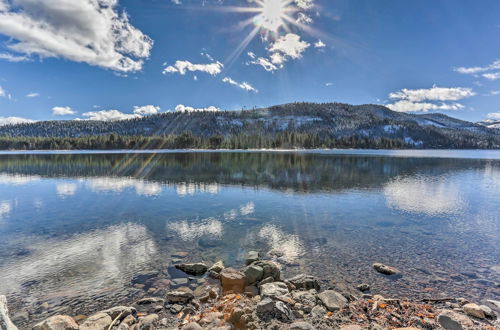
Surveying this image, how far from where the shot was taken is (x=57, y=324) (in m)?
8.69

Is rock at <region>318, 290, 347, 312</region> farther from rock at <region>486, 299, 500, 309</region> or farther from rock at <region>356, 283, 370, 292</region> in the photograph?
rock at <region>486, 299, 500, 309</region>

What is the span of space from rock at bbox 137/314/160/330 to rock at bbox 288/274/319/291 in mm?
5880

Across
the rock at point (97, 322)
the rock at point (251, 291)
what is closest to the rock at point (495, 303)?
the rock at point (251, 291)

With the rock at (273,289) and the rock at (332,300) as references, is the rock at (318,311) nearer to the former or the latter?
the rock at (332,300)

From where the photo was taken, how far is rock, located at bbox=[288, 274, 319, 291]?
11.7 meters

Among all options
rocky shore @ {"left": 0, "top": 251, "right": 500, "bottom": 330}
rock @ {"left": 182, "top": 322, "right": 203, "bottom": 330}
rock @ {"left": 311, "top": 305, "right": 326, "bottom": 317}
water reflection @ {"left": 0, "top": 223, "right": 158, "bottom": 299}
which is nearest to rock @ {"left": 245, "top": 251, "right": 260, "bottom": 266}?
rocky shore @ {"left": 0, "top": 251, "right": 500, "bottom": 330}

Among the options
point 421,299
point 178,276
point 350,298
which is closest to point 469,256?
point 421,299

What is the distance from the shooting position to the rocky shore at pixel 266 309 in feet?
29.0

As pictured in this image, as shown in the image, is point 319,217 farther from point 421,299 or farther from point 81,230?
point 81,230

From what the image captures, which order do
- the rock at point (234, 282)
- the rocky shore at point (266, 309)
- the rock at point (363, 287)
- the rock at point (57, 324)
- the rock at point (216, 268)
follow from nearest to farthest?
the rock at point (57, 324) → the rocky shore at point (266, 309) → the rock at point (363, 287) → the rock at point (234, 282) → the rock at point (216, 268)

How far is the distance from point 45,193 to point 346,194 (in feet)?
133

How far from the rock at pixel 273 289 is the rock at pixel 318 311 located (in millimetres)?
1385

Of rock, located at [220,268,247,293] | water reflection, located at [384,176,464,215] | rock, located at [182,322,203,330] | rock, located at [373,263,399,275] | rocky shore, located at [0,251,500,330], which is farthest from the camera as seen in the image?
water reflection, located at [384,176,464,215]

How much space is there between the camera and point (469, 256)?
593 inches
